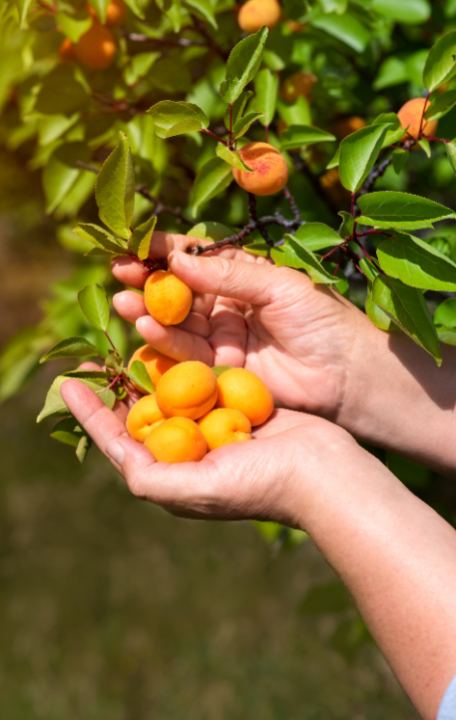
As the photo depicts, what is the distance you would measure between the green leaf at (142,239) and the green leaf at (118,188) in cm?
3

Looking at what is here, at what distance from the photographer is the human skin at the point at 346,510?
91 centimetres

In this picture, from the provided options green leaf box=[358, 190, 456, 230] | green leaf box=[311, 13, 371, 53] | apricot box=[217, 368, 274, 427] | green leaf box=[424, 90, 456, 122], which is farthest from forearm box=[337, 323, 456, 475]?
green leaf box=[311, 13, 371, 53]

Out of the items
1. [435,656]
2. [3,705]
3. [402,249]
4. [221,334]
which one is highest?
[402,249]

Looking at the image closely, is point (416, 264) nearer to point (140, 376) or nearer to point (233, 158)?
point (233, 158)

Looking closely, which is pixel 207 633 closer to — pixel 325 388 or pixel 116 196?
pixel 325 388

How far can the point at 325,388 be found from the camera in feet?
4.34

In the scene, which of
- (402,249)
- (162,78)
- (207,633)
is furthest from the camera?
(207,633)

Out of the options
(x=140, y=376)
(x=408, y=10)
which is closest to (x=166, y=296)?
(x=140, y=376)

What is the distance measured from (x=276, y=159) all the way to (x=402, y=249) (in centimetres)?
Result: 31

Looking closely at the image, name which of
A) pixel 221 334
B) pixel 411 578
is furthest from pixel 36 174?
pixel 411 578

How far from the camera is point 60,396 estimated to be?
47.6 inches

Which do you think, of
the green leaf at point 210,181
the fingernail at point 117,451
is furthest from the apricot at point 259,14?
the fingernail at point 117,451

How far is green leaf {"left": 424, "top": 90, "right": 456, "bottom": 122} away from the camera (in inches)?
40.4

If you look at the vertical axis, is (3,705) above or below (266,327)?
below
